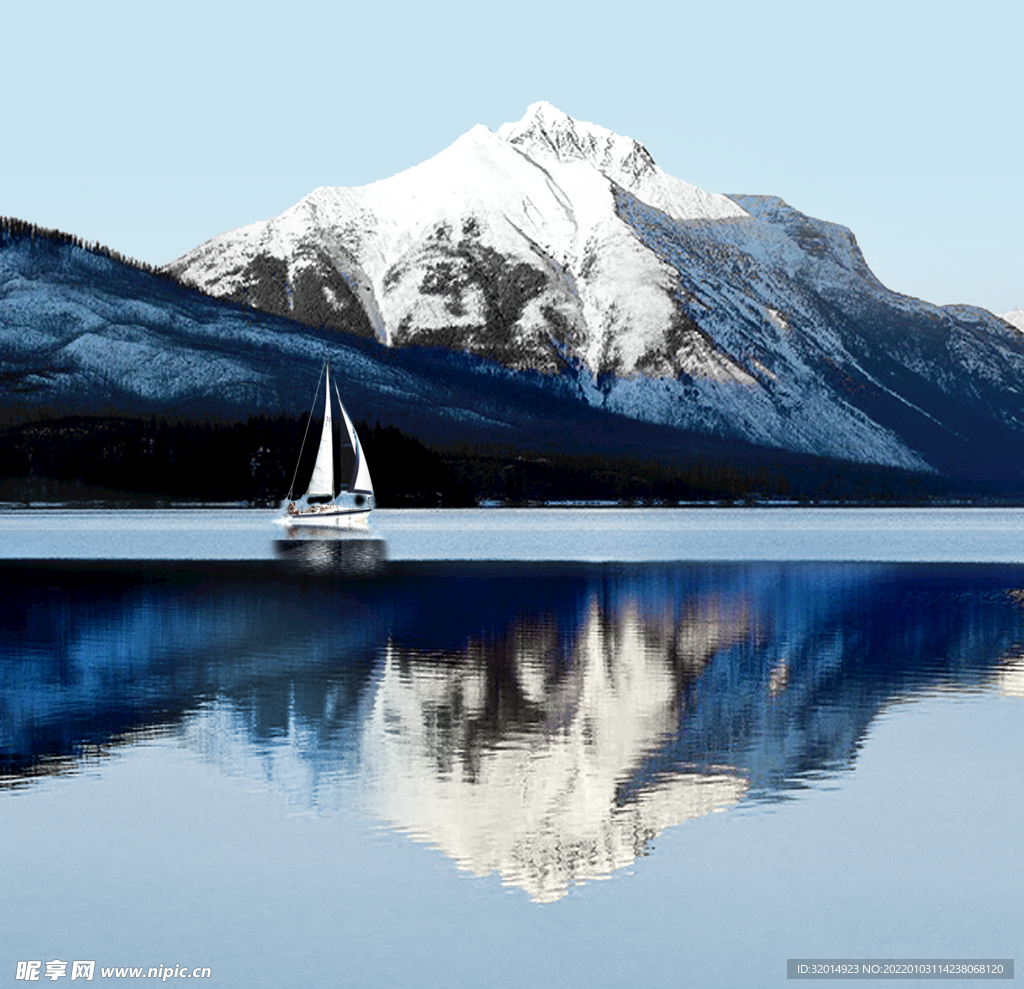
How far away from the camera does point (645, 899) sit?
2719cm

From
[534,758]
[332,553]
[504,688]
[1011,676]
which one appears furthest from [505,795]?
[332,553]

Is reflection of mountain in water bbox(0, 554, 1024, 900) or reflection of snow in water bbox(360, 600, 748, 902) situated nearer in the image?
reflection of snow in water bbox(360, 600, 748, 902)

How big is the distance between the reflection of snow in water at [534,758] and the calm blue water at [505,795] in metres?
0.12

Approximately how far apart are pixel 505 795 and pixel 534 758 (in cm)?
445

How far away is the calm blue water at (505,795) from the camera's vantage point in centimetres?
2527

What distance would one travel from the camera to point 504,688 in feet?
167

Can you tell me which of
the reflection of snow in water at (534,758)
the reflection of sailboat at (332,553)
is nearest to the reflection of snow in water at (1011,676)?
the reflection of snow in water at (534,758)

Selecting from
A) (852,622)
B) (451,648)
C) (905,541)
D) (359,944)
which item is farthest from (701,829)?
(905,541)

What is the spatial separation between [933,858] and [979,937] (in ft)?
14.7

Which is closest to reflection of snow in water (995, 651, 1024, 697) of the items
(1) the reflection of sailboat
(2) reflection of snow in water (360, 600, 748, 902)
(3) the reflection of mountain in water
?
(3) the reflection of mountain in water

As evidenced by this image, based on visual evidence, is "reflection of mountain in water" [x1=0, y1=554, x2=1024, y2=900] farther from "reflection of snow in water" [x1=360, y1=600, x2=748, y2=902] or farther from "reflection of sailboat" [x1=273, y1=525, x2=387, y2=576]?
"reflection of sailboat" [x1=273, y1=525, x2=387, y2=576]

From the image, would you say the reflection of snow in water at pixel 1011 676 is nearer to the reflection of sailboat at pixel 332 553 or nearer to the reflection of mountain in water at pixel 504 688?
the reflection of mountain in water at pixel 504 688

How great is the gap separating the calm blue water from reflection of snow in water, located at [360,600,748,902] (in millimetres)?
120

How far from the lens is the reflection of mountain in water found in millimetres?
34219
